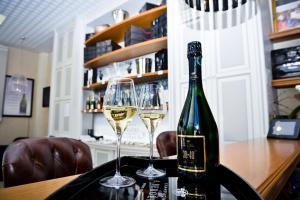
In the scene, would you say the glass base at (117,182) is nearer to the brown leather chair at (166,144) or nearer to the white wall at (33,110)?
the brown leather chair at (166,144)

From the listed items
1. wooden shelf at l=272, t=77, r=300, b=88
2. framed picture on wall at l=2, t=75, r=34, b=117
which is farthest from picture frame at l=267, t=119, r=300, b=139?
framed picture on wall at l=2, t=75, r=34, b=117

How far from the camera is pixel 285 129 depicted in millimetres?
1284

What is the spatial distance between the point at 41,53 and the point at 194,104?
5631 mm

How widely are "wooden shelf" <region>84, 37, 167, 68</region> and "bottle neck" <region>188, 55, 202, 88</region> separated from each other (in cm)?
189

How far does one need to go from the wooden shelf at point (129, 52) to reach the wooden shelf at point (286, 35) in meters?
1.04

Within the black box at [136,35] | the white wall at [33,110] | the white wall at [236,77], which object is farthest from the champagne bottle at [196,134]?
the white wall at [33,110]

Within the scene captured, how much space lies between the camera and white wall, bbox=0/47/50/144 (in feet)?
14.6

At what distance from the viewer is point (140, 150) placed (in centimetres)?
211

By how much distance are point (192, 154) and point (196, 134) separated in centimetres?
4

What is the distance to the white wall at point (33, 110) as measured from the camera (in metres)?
4.44

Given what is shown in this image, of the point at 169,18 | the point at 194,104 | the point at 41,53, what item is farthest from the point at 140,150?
the point at 41,53

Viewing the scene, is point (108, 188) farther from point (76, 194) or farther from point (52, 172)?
point (52, 172)

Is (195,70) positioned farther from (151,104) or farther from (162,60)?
(162,60)

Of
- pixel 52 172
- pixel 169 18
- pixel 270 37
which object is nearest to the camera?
pixel 52 172
